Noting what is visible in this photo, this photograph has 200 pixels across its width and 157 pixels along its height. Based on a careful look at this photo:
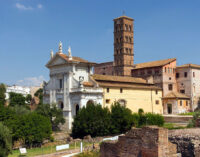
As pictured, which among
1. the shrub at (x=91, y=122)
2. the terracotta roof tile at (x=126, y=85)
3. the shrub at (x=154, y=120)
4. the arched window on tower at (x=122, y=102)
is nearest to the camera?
the shrub at (x=91, y=122)

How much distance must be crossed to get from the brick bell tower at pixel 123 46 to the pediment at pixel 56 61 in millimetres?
26513

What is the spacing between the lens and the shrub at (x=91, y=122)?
40188mm

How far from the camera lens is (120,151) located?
534 inches

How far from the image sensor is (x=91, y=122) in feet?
132

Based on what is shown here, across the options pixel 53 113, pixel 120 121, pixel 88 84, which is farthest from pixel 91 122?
pixel 88 84

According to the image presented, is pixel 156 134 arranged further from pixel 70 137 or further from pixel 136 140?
pixel 70 137

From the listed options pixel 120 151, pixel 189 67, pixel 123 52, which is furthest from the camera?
pixel 123 52

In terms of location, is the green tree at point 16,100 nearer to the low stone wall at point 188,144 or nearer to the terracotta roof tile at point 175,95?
the terracotta roof tile at point 175,95

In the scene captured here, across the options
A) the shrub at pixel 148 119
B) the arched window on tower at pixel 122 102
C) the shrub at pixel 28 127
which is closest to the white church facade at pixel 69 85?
the arched window on tower at pixel 122 102

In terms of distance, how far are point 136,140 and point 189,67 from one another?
159 ft

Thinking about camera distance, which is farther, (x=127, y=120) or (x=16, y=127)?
(x=127, y=120)

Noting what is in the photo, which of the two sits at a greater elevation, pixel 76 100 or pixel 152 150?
pixel 76 100

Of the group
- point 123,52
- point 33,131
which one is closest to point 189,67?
point 123,52

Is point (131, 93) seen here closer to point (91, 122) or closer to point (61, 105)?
point (61, 105)
